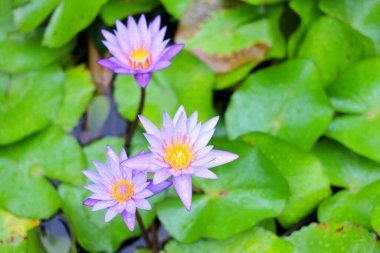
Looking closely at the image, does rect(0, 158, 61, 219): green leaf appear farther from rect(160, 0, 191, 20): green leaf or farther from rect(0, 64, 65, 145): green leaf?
rect(160, 0, 191, 20): green leaf

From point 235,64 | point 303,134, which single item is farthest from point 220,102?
point 303,134

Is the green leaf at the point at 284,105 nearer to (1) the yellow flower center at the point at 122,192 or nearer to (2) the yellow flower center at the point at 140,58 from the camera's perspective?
(2) the yellow flower center at the point at 140,58

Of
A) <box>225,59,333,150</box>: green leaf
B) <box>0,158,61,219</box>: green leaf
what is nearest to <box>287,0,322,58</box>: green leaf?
<box>225,59,333,150</box>: green leaf

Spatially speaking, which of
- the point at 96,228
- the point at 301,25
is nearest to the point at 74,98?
the point at 96,228

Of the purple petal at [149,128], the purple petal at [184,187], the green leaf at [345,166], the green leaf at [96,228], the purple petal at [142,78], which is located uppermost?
the purple petal at [142,78]

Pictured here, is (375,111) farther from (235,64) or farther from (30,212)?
(30,212)

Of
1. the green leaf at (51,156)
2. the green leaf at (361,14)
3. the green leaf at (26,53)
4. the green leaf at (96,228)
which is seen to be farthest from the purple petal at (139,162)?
the green leaf at (361,14)

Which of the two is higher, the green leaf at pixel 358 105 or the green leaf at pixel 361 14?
the green leaf at pixel 361 14
